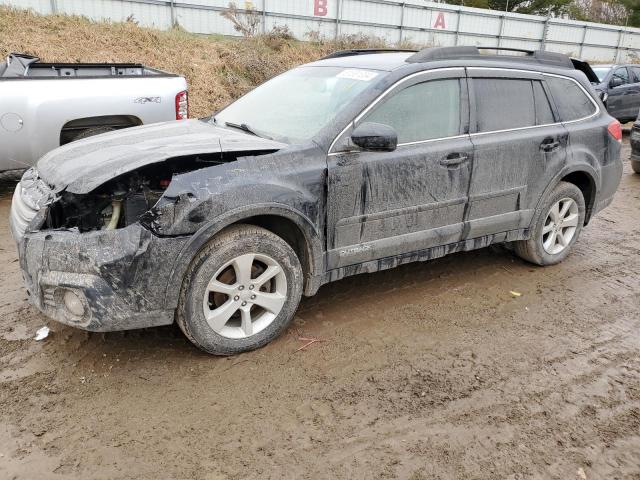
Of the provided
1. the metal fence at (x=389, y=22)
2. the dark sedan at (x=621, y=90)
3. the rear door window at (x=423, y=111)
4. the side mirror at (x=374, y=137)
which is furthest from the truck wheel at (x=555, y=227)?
the metal fence at (x=389, y=22)

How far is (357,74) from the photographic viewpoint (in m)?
3.98

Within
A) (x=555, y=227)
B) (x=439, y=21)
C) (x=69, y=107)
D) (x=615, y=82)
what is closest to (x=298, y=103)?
(x=555, y=227)

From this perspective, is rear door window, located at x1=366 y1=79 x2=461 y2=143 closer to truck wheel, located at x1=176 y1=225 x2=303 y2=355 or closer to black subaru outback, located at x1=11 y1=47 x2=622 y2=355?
black subaru outback, located at x1=11 y1=47 x2=622 y2=355

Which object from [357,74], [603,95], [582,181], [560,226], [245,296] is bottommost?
[560,226]

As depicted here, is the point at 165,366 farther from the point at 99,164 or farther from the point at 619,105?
the point at 619,105

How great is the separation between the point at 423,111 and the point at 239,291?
187 cm

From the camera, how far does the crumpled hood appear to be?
126 inches

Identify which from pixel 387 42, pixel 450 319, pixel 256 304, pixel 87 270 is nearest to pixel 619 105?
pixel 387 42

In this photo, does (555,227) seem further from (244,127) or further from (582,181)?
(244,127)

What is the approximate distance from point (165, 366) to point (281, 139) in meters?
1.64

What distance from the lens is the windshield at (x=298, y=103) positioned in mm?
3730

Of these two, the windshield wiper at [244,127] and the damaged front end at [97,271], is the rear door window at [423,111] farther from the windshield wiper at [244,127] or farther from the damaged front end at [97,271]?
the damaged front end at [97,271]

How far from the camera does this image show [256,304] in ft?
11.2

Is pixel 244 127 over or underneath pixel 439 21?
underneath
